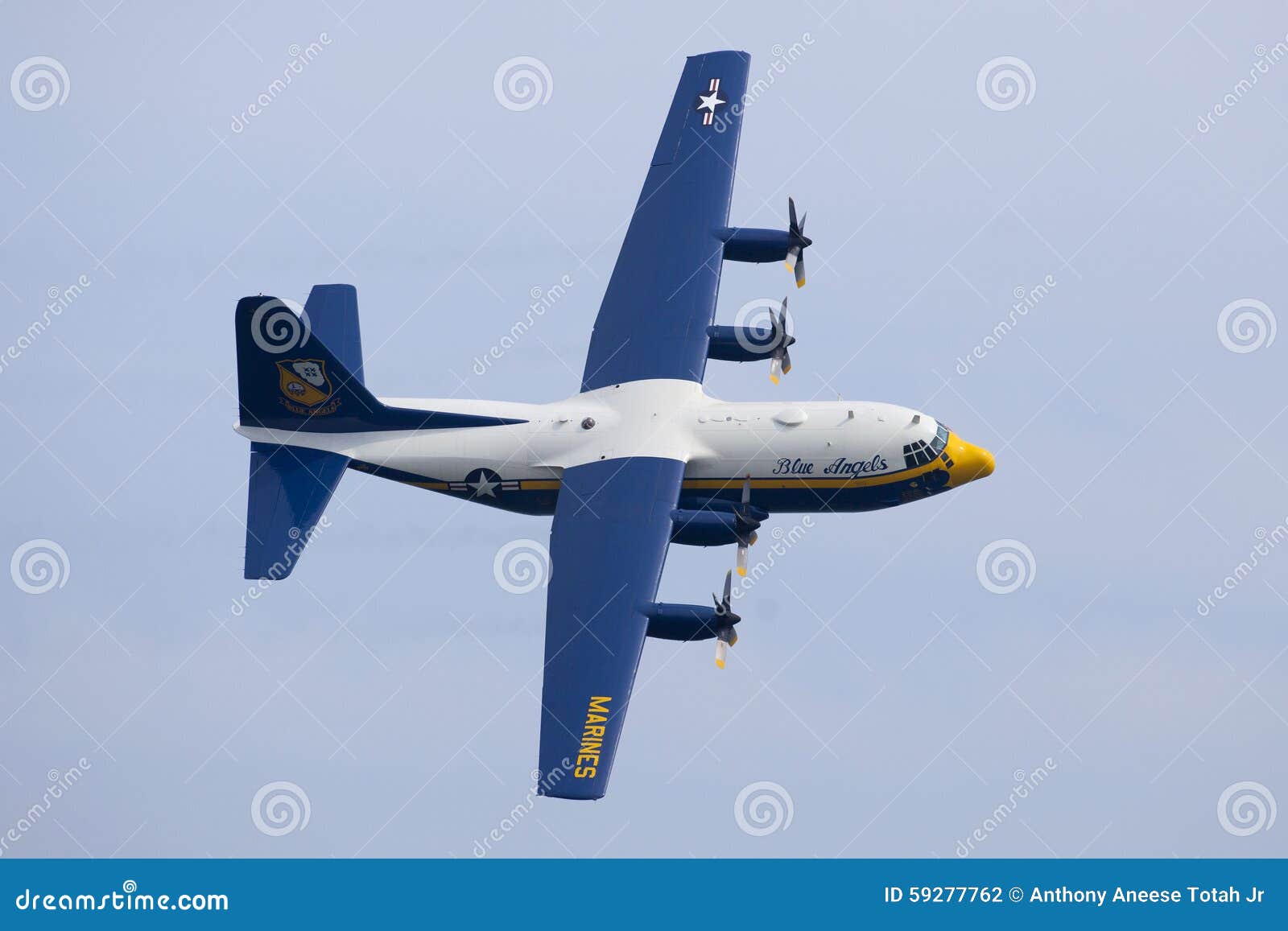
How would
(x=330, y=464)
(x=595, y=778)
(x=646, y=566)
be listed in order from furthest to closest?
(x=330, y=464)
(x=646, y=566)
(x=595, y=778)

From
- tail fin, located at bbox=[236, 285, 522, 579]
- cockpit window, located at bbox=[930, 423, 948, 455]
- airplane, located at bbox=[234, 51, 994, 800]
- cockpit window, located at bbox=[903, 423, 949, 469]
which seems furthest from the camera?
cockpit window, located at bbox=[930, 423, 948, 455]

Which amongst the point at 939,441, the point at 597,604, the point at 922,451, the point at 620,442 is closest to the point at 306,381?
the point at 620,442

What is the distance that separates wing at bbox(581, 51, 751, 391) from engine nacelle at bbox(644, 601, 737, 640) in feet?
36.9

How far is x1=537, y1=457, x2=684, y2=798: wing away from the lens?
71.2 metres

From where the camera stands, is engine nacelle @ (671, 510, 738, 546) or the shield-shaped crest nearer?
engine nacelle @ (671, 510, 738, 546)

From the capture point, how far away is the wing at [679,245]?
8369cm

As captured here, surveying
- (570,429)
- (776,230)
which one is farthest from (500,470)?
(776,230)

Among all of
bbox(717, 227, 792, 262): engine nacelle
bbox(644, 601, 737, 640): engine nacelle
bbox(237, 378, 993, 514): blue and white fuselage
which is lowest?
bbox(644, 601, 737, 640): engine nacelle

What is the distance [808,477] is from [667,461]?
17.0 ft

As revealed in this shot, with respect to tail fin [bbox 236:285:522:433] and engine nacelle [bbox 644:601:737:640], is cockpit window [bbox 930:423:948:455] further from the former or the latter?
tail fin [bbox 236:285:522:433]

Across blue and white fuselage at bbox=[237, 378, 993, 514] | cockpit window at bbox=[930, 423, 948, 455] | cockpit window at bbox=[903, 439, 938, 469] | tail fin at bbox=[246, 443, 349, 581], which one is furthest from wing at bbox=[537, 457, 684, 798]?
cockpit window at bbox=[930, 423, 948, 455]

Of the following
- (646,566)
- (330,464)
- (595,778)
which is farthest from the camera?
(330,464)

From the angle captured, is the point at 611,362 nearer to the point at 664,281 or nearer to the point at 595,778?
the point at 664,281

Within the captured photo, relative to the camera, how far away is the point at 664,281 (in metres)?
85.3
